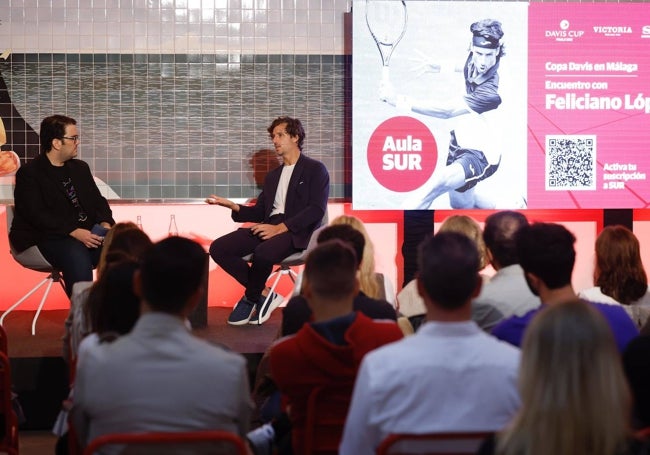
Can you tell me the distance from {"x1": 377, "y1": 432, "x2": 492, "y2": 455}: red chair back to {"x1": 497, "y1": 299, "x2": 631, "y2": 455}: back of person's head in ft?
1.03

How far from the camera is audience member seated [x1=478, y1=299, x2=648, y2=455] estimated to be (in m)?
1.50

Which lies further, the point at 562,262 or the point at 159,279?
the point at 562,262

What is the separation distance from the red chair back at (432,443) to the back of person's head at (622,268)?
1801 millimetres

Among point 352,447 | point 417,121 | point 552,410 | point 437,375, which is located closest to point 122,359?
point 352,447

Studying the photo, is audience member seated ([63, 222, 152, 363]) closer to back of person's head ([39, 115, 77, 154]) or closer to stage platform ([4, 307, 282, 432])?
stage platform ([4, 307, 282, 432])

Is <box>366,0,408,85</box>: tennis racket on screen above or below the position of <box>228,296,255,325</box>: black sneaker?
above

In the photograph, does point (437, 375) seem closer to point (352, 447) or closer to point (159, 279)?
point (352, 447)

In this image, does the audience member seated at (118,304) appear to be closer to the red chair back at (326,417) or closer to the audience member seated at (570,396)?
the red chair back at (326,417)

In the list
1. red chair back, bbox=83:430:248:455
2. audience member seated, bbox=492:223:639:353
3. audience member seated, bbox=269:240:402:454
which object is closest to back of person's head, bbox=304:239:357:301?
audience member seated, bbox=269:240:402:454

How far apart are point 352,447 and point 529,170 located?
4.51 meters

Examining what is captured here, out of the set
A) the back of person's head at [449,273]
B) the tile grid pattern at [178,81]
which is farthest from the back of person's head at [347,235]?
the tile grid pattern at [178,81]

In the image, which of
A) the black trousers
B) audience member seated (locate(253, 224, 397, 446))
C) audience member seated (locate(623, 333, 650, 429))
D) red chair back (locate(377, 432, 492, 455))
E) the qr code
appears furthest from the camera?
the qr code

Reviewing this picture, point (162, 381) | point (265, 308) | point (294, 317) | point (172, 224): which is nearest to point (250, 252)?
point (265, 308)

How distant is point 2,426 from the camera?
2861 millimetres
